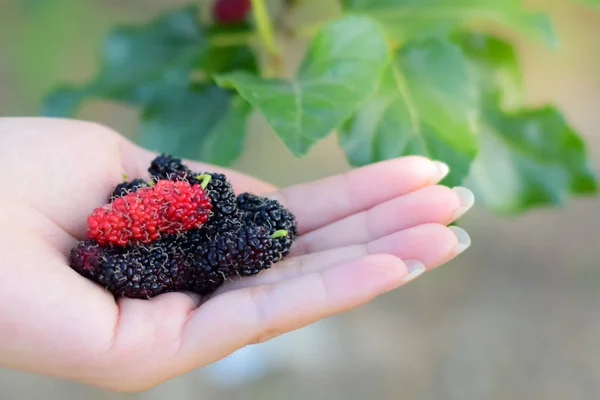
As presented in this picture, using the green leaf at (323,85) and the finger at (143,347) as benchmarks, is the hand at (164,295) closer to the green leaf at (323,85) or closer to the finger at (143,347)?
the finger at (143,347)

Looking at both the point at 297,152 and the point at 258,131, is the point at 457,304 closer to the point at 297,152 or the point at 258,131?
the point at 258,131

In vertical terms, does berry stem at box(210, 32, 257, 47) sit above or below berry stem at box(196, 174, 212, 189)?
above

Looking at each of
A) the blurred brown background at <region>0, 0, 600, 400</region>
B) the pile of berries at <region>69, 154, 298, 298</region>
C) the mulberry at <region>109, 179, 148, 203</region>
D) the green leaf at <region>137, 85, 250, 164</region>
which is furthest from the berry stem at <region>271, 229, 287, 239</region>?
the blurred brown background at <region>0, 0, 600, 400</region>

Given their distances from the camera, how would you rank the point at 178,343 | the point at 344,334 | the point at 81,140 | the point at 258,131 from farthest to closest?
the point at 258,131 < the point at 344,334 < the point at 81,140 < the point at 178,343

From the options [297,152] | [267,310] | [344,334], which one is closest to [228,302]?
[267,310]

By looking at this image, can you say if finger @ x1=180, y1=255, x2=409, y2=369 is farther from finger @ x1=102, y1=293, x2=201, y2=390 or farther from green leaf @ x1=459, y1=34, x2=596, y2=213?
green leaf @ x1=459, y1=34, x2=596, y2=213

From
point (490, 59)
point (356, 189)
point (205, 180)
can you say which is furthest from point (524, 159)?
point (205, 180)
